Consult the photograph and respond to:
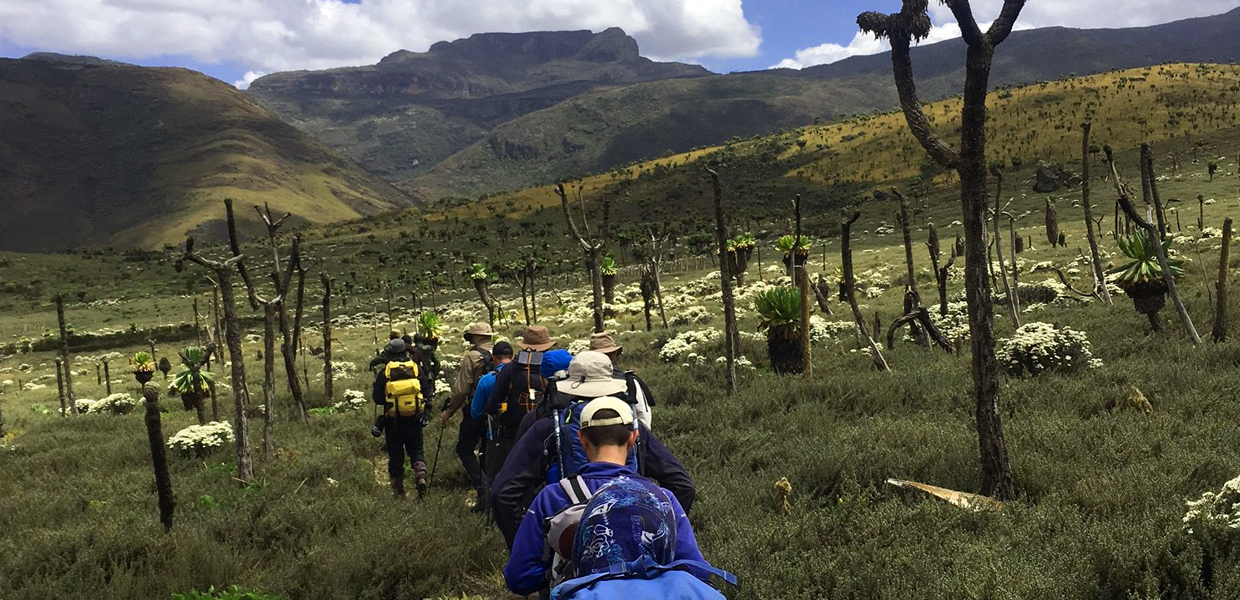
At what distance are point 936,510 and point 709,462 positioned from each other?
121 inches

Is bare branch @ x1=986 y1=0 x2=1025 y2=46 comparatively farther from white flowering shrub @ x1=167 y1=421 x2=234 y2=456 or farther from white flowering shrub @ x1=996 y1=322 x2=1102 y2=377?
white flowering shrub @ x1=167 y1=421 x2=234 y2=456

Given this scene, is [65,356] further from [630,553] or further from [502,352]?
[630,553]

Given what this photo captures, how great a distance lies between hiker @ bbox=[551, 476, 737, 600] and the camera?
1989 millimetres

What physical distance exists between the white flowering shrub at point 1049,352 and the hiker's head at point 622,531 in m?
8.87

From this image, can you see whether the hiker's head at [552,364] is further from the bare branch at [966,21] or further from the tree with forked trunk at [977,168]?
the bare branch at [966,21]

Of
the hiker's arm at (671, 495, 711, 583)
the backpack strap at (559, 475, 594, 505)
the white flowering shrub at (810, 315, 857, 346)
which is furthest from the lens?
the white flowering shrub at (810, 315, 857, 346)

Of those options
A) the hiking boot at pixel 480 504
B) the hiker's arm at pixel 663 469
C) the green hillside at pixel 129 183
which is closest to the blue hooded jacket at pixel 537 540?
A: the hiker's arm at pixel 663 469

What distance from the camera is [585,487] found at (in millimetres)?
2594

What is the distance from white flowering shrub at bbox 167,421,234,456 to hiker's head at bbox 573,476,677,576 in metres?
10.5

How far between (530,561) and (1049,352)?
907 centimetres

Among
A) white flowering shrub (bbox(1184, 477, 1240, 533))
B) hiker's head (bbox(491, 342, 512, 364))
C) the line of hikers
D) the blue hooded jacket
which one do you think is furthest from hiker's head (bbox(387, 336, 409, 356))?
white flowering shrub (bbox(1184, 477, 1240, 533))

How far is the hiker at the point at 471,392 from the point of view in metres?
7.16

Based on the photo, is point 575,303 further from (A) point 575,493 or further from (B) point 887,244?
(A) point 575,493

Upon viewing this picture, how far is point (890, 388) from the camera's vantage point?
9.38m
